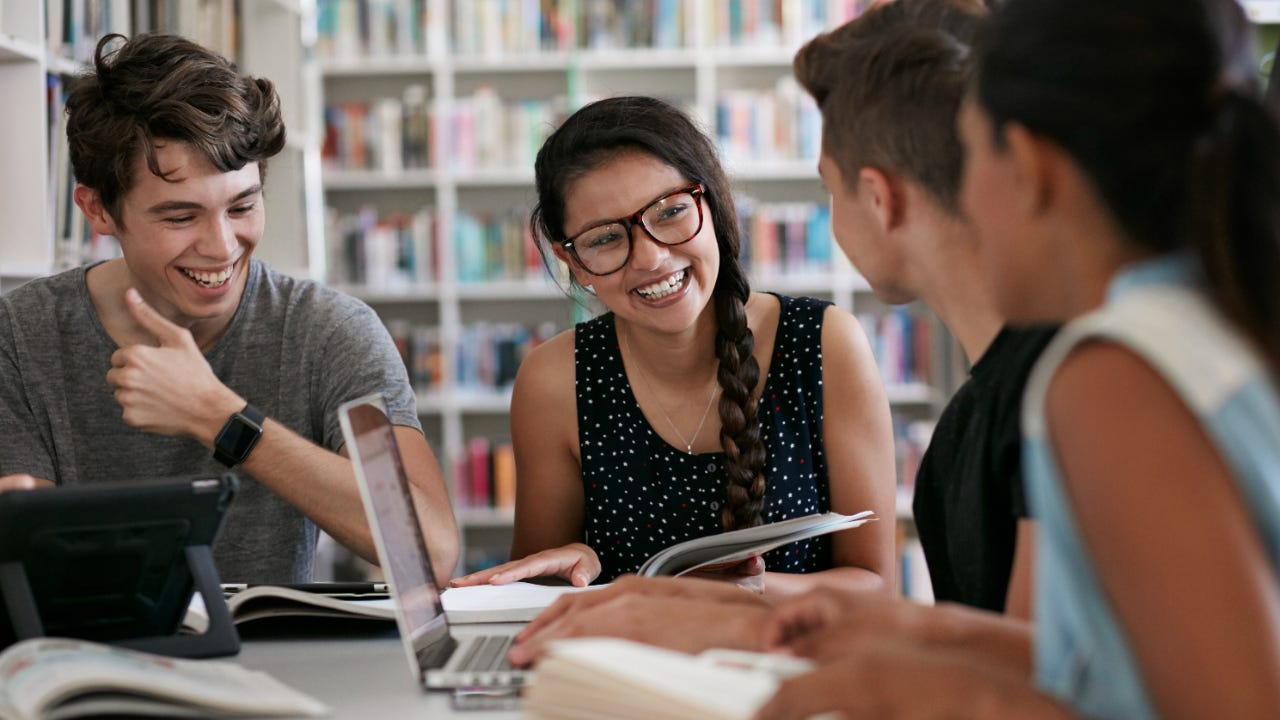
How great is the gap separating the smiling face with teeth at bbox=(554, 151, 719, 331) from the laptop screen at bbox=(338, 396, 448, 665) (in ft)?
2.24

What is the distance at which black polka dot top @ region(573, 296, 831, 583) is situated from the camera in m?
1.73

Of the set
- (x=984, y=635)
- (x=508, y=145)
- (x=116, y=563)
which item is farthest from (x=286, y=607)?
(x=508, y=145)

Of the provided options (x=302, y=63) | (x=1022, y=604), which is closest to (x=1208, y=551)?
(x=1022, y=604)

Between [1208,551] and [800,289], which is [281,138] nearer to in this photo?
[1208,551]

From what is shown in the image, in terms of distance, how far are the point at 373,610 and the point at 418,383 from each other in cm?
353

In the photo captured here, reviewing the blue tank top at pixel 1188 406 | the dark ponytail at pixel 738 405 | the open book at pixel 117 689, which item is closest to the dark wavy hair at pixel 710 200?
the dark ponytail at pixel 738 405

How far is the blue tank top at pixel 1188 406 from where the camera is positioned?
0.53 metres

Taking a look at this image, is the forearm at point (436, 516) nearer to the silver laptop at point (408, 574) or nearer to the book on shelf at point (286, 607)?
the book on shelf at point (286, 607)

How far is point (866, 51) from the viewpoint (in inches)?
44.8

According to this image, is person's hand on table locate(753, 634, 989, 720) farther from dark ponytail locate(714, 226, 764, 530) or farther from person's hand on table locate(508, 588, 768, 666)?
dark ponytail locate(714, 226, 764, 530)

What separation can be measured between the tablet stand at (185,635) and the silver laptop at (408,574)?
18 centimetres

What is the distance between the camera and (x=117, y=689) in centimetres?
85

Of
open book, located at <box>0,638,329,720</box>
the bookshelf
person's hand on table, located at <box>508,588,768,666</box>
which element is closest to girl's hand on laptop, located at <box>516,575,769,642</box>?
person's hand on table, located at <box>508,588,768,666</box>

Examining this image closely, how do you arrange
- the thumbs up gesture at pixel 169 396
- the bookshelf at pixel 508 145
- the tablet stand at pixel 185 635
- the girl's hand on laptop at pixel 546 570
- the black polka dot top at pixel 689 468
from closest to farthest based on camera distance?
the tablet stand at pixel 185 635 < the girl's hand on laptop at pixel 546 570 < the thumbs up gesture at pixel 169 396 < the black polka dot top at pixel 689 468 < the bookshelf at pixel 508 145
